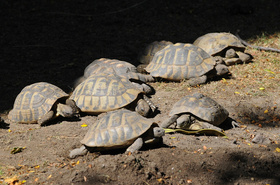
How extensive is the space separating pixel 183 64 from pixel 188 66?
0.12m

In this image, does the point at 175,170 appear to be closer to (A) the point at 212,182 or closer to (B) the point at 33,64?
(A) the point at 212,182

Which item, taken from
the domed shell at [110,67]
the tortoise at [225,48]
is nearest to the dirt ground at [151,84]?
the tortoise at [225,48]

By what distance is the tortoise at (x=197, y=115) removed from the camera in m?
5.16

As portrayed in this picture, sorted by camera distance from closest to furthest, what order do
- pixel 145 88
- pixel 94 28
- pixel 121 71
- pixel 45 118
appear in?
pixel 45 118, pixel 145 88, pixel 121 71, pixel 94 28

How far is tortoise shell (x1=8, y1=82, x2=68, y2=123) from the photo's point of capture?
19.4 feet

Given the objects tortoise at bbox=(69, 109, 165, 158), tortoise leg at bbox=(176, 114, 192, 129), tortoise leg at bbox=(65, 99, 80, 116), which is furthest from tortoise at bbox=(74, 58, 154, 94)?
tortoise at bbox=(69, 109, 165, 158)

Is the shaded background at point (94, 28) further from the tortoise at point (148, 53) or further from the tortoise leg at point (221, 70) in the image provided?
the tortoise leg at point (221, 70)

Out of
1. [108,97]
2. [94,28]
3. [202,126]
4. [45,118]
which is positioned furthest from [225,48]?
[45,118]

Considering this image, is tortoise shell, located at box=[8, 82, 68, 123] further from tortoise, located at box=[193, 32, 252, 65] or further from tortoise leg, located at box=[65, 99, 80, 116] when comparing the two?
tortoise, located at box=[193, 32, 252, 65]

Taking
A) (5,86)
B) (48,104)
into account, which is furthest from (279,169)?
(5,86)

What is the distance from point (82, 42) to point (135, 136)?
20.7 ft

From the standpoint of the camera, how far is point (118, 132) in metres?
4.36

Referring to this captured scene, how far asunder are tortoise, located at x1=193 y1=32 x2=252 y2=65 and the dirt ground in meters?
0.25

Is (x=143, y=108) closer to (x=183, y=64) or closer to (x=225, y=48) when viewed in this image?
(x=183, y=64)
